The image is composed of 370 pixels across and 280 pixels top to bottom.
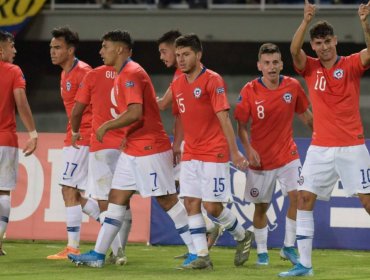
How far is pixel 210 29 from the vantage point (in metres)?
19.2

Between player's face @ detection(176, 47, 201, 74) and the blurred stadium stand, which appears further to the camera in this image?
the blurred stadium stand

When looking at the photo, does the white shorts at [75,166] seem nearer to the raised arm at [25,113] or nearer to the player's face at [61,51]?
the raised arm at [25,113]

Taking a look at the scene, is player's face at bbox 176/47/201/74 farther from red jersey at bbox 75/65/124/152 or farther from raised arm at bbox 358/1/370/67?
raised arm at bbox 358/1/370/67

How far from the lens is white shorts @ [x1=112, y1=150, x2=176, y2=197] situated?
8.91 metres

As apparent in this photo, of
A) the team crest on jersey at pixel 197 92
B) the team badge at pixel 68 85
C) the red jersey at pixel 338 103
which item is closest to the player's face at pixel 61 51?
the team badge at pixel 68 85

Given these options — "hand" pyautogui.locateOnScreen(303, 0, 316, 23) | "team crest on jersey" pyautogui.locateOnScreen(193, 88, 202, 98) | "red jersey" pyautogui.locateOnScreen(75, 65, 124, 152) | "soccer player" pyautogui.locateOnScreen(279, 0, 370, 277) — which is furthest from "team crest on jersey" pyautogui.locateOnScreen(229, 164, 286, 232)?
"hand" pyautogui.locateOnScreen(303, 0, 316, 23)

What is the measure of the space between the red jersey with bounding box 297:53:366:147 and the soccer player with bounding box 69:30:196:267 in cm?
145

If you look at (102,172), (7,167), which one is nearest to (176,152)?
(102,172)

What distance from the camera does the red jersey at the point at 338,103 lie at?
327 inches

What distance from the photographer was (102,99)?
959cm

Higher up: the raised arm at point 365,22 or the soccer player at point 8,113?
the raised arm at point 365,22

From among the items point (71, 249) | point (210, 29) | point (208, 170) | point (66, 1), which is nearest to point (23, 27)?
point (66, 1)

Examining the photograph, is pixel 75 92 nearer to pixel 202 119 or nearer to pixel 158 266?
pixel 202 119

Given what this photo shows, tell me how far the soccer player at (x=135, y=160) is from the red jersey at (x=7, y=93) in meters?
1.54
